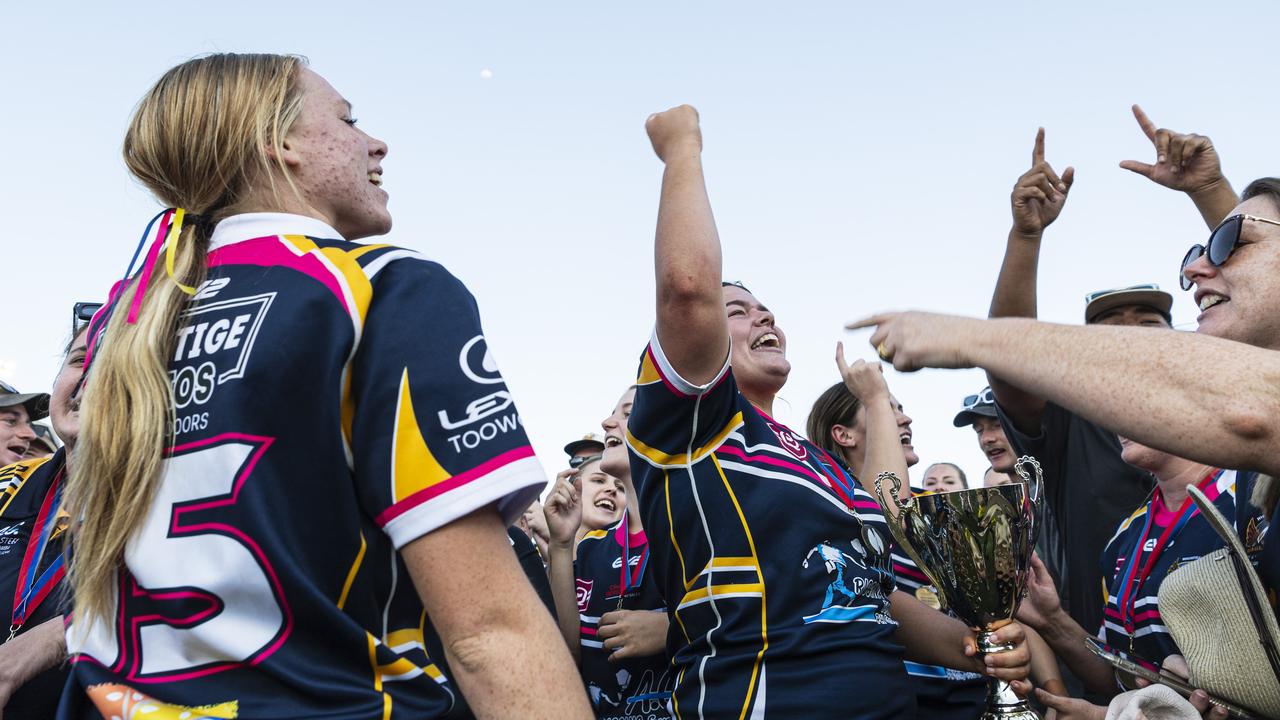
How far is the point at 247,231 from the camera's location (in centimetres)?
190

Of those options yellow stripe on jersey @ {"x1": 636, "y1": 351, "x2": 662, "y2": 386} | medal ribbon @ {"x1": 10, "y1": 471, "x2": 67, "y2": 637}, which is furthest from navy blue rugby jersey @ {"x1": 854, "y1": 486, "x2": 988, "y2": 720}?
medal ribbon @ {"x1": 10, "y1": 471, "x2": 67, "y2": 637}

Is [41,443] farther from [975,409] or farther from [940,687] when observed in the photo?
[975,409]

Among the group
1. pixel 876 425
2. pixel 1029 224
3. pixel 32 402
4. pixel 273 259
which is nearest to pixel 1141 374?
pixel 273 259

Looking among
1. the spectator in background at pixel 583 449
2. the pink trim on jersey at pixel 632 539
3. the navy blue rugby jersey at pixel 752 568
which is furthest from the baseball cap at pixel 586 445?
the navy blue rugby jersey at pixel 752 568

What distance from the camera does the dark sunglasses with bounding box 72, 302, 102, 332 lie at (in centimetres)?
439

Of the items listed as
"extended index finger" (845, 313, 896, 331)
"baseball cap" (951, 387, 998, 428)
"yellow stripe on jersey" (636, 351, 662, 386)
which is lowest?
"baseball cap" (951, 387, 998, 428)

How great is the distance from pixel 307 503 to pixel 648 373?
1.48 m

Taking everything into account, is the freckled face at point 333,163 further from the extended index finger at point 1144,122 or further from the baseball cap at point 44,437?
the baseball cap at point 44,437

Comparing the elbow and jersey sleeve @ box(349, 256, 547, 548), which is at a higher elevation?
jersey sleeve @ box(349, 256, 547, 548)

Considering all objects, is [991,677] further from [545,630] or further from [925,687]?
[545,630]

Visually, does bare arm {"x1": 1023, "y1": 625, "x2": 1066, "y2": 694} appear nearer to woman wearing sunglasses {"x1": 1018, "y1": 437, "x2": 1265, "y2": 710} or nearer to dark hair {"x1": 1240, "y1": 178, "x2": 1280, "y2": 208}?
woman wearing sunglasses {"x1": 1018, "y1": 437, "x2": 1265, "y2": 710}

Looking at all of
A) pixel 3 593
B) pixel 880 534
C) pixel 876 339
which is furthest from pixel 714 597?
pixel 3 593

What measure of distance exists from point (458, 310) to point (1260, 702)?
2160 millimetres

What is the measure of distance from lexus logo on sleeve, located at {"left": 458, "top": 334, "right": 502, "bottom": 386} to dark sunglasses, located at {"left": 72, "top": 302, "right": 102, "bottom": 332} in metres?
3.36
